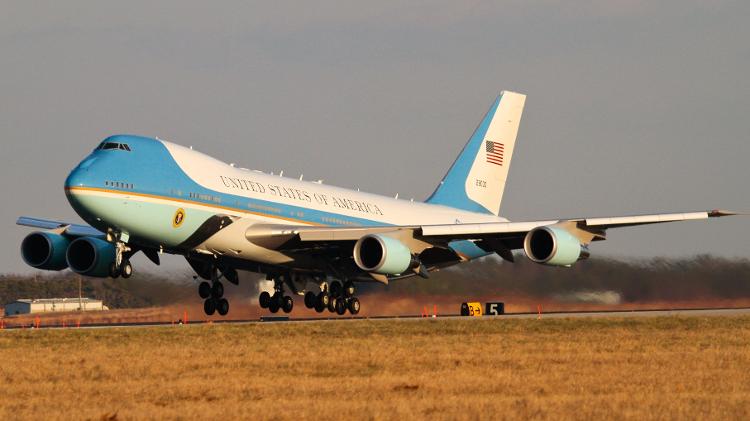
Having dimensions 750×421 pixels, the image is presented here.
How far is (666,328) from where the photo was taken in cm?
3591

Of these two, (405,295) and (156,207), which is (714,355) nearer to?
(156,207)

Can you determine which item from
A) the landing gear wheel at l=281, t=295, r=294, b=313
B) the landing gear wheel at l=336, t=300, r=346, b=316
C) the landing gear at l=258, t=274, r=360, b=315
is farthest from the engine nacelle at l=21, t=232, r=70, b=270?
the landing gear wheel at l=336, t=300, r=346, b=316

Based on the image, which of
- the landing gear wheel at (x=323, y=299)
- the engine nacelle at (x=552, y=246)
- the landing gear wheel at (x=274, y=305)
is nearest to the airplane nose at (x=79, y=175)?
the landing gear wheel at (x=323, y=299)

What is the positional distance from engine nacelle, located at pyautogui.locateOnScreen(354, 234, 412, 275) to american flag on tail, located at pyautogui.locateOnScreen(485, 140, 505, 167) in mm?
14520

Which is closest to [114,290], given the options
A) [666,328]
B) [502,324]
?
[502,324]

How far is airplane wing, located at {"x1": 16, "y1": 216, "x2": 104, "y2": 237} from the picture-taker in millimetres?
42000

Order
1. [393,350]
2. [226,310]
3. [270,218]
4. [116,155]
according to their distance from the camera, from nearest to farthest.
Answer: [393,350]
[116,155]
[270,218]
[226,310]

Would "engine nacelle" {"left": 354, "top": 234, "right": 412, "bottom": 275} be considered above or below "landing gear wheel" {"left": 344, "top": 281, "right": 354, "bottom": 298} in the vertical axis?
above

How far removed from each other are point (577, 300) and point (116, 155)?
21638 millimetres

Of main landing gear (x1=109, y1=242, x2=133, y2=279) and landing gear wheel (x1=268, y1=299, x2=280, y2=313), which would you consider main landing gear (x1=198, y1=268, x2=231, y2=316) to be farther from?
main landing gear (x1=109, y1=242, x2=133, y2=279)

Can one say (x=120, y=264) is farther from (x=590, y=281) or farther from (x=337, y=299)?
(x=590, y=281)

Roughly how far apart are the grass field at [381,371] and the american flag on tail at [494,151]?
17645mm

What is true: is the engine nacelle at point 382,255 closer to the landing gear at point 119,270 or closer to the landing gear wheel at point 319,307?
the landing gear wheel at point 319,307

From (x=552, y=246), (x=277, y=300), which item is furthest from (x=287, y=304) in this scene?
(x=552, y=246)
